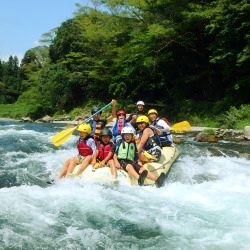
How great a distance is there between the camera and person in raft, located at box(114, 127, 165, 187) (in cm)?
690

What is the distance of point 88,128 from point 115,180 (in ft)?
4.25

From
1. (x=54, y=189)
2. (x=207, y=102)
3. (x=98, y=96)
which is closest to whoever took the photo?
(x=54, y=189)

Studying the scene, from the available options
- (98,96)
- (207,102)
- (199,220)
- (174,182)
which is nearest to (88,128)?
(174,182)

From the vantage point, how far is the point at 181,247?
14.6ft

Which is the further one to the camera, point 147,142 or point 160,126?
point 160,126

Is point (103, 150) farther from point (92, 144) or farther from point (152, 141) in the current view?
point (152, 141)

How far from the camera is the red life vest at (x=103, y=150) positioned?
7230mm

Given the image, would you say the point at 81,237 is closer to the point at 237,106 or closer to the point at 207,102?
the point at 237,106

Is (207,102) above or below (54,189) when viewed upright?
above

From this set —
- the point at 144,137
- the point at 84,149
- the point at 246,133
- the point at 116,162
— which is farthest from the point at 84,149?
the point at 246,133

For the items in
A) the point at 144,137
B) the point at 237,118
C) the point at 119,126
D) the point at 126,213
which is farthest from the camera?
the point at 237,118

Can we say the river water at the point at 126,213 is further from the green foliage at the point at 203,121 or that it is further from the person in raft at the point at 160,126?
the green foliage at the point at 203,121

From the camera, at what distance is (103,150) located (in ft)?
23.8

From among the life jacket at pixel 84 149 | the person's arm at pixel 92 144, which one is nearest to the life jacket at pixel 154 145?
the person's arm at pixel 92 144
